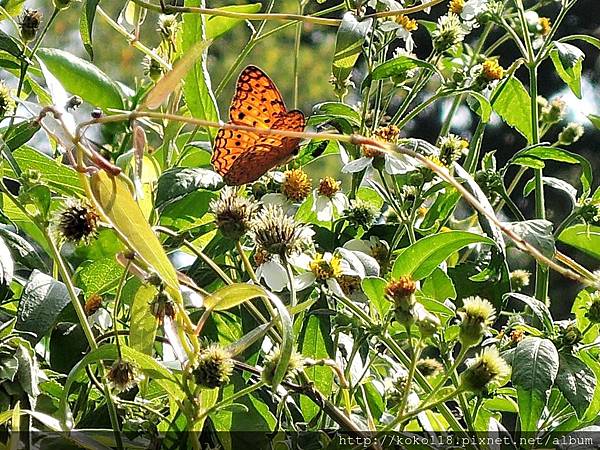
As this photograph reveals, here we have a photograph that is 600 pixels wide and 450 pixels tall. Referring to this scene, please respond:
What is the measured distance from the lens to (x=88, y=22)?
0.53m

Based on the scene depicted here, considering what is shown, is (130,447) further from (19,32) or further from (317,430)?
(19,32)

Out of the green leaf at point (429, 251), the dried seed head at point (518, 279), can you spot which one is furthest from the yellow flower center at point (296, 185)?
the dried seed head at point (518, 279)

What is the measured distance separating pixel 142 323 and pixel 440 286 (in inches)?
8.3

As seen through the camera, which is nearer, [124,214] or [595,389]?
[124,214]

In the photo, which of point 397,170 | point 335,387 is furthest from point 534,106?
point 335,387

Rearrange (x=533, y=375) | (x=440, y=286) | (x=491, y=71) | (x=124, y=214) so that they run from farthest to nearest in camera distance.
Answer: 1. (x=491, y=71)
2. (x=440, y=286)
3. (x=533, y=375)
4. (x=124, y=214)

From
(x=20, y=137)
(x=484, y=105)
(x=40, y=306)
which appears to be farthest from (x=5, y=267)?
(x=484, y=105)

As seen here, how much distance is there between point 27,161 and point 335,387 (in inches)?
8.5

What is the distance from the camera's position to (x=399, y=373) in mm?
587

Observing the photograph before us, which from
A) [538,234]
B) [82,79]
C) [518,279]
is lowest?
[518,279]

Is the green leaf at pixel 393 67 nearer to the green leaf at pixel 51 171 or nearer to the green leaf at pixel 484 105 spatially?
the green leaf at pixel 484 105

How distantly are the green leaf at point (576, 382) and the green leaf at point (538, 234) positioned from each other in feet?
0.19

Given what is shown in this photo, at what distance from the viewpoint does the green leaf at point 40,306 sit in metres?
0.44

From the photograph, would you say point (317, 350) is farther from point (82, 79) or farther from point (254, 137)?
point (82, 79)
